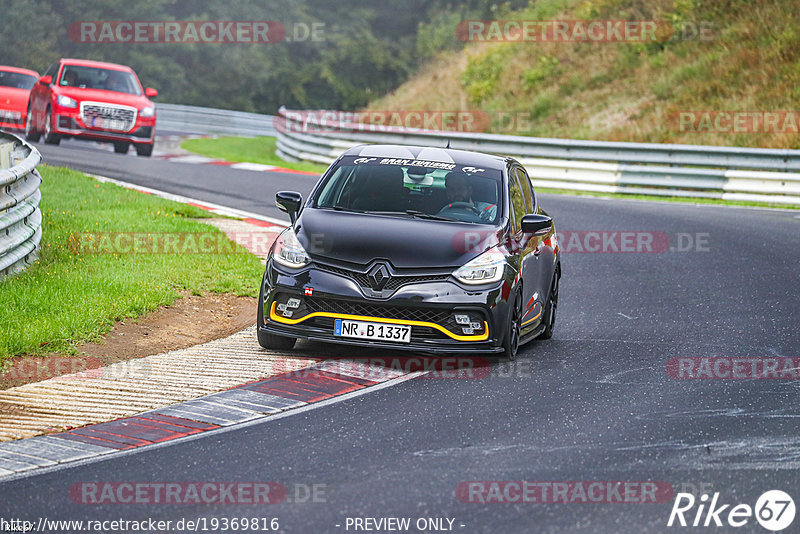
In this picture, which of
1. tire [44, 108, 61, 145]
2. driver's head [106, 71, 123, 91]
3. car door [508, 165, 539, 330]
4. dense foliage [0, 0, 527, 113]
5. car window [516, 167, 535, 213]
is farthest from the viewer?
dense foliage [0, 0, 527, 113]

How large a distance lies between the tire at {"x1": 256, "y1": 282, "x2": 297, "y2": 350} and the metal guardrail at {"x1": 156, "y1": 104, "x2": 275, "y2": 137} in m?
35.0

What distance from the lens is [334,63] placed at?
57.3 m

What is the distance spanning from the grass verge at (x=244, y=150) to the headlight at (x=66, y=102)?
4311 millimetres

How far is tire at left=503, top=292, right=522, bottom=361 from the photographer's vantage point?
352 inches

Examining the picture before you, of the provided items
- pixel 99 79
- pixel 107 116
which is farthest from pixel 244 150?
pixel 107 116

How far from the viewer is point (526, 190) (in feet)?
35.7

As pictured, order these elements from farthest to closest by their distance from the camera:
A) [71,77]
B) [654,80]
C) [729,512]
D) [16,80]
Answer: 1. [654,80]
2. [16,80]
3. [71,77]
4. [729,512]

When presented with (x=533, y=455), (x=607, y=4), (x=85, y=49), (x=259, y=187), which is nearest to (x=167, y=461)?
(x=533, y=455)

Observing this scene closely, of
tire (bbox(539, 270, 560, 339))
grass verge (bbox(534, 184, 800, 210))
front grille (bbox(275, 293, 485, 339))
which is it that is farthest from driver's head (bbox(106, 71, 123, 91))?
front grille (bbox(275, 293, 485, 339))

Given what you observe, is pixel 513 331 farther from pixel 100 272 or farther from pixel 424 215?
pixel 100 272

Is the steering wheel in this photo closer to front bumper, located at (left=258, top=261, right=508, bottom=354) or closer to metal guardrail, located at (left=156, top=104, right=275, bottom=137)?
front bumper, located at (left=258, top=261, right=508, bottom=354)

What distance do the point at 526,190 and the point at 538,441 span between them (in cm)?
448

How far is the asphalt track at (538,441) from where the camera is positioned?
18.1 feet

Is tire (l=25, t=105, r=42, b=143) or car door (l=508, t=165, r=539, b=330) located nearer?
car door (l=508, t=165, r=539, b=330)
